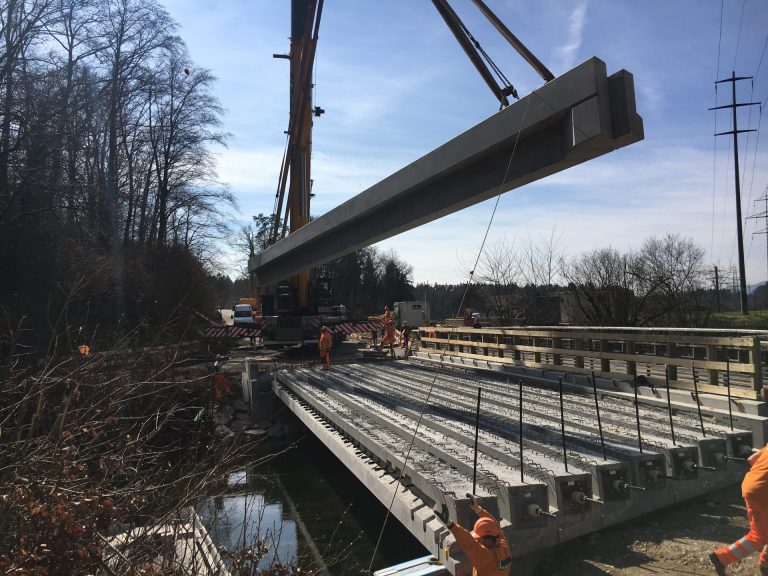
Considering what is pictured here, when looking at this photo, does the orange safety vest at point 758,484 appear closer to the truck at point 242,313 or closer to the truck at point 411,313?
the truck at point 242,313

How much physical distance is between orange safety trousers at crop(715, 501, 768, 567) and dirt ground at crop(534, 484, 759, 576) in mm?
327

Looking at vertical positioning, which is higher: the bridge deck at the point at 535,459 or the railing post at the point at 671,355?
the railing post at the point at 671,355

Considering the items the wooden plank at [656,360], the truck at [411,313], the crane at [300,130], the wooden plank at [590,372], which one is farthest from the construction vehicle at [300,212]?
the truck at [411,313]

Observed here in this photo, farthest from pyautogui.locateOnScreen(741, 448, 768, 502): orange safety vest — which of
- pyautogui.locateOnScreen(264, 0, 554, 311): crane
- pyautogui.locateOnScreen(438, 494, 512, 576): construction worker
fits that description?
pyautogui.locateOnScreen(264, 0, 554, 311): crane

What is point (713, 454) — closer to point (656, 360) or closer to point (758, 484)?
point (758, 484)

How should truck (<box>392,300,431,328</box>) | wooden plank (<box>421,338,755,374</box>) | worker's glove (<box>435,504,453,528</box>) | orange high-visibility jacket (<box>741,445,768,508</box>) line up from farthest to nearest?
truck (<box>392,300,431,328</box>) → wooden plank (<box>421,338,755,374</box>) → worker's glove (<box>435,504,453,528</box>) → orange high-visibility jacket (<box>741,445,768,508</box>)

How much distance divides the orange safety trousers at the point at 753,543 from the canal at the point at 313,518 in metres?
3.35

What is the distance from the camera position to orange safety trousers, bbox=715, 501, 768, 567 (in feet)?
12.9

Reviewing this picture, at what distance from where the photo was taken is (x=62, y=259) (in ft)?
51.6

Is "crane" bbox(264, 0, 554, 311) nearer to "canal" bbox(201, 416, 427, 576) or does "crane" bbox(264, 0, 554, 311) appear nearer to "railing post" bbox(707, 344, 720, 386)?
"canal" bbox(201, 416, 427, 576)

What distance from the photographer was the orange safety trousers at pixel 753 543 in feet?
12.9

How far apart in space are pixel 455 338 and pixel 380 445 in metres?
9.04

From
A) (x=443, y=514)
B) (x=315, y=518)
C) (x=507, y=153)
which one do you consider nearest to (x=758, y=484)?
(x=443, y=514)

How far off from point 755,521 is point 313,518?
6.80 meters
